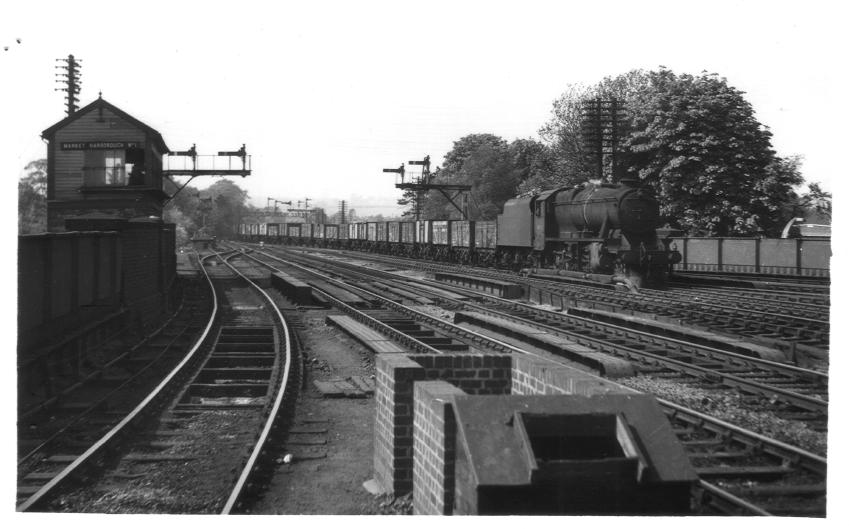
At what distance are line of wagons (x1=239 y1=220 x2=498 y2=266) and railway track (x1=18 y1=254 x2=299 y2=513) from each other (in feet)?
71.3

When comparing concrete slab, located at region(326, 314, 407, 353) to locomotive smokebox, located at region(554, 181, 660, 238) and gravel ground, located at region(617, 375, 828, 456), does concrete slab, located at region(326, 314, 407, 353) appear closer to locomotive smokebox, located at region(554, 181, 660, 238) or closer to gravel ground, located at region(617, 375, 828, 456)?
gravel ground, located at region(617, 375, 828, 456)

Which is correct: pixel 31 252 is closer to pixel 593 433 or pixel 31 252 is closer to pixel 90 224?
pixel 90 224

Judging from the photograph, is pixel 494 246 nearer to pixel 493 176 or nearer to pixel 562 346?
pixel 493 176

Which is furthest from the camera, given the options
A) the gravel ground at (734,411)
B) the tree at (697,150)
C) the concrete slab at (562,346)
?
the tree at (697,150)

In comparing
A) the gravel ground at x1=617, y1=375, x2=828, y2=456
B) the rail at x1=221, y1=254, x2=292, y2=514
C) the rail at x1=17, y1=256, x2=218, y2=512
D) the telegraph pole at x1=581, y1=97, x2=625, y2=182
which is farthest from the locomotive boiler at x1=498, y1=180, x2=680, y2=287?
the rail at x1=17, y1=256, x2=218, y2=512

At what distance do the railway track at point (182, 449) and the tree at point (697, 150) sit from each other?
8507mm

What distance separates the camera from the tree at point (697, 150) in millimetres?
17000

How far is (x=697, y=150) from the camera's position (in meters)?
19.2

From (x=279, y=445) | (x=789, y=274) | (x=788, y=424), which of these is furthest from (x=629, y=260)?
(x=279, y=445)

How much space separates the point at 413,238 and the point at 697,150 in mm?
27188

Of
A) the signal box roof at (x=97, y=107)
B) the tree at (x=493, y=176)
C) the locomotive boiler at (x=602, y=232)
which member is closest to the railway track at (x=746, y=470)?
the locomotive boiler at (x=602, y=232)

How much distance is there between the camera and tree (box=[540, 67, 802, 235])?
17000 mm

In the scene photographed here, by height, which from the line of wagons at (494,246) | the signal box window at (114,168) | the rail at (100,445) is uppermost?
the signal box window at (114,168)

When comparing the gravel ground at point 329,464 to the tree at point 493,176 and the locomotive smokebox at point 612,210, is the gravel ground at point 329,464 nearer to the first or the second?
the locomotive smokebox at point 612,210
